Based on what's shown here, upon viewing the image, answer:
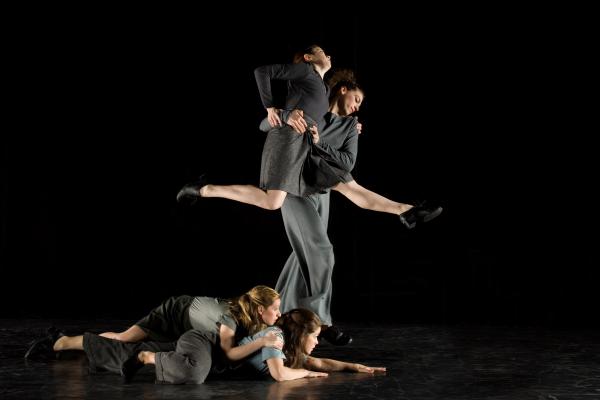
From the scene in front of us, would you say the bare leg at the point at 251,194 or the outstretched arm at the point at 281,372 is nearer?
the outstretched arm at the point at 281,372

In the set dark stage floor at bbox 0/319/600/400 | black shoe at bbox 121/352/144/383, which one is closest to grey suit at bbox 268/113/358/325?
dark stage floor at bbox 0/319/600/400

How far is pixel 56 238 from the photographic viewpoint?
5824mm

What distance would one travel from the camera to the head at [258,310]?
9.91 feet

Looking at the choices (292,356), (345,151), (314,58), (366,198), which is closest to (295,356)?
(292,356)

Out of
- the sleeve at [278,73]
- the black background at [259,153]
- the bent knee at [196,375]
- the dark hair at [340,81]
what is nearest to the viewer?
the bent knee at [196,375]

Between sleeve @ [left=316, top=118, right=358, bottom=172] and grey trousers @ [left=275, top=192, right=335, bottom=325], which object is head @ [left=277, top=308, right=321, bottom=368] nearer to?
grey trousers @ [left=275, top=192, right=335, bottom=325]

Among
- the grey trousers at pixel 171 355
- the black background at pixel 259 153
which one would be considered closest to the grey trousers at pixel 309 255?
the grey trousers at pixel 171 355

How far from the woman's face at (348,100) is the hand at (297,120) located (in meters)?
0.35

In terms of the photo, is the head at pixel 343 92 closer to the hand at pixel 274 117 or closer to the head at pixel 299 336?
the hand at pixel 274 117

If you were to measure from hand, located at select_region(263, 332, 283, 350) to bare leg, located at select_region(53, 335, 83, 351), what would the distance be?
84 cm

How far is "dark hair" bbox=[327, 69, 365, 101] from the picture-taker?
3945 millimetres

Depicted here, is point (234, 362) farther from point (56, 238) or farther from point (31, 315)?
point (56, 238)

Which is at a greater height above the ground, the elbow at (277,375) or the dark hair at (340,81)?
the dark hair at (340,81)

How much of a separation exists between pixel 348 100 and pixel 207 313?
1270 millimetres
